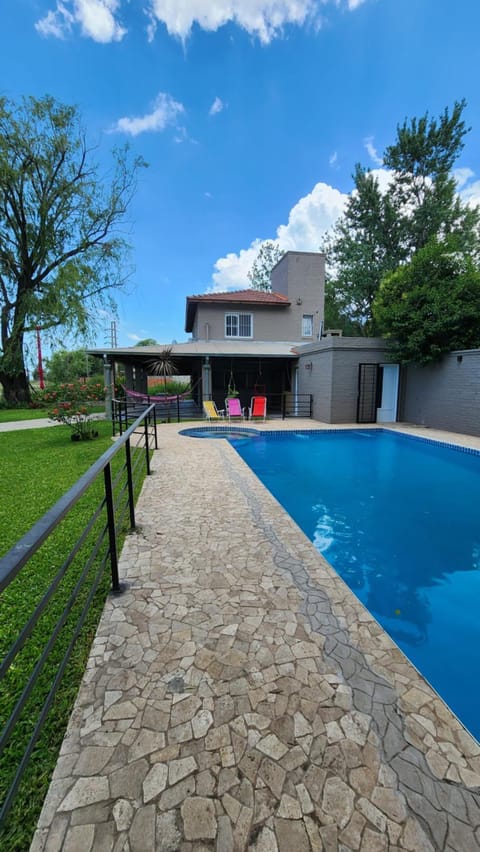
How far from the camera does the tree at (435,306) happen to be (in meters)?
10.9

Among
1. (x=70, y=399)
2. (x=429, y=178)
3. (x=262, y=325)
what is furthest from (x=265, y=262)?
(x=70, y=399)

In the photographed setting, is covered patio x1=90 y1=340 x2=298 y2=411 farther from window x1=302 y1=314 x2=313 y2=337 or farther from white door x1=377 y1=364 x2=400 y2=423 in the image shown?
white door x1=377 y1=364 x2=400 y2=423

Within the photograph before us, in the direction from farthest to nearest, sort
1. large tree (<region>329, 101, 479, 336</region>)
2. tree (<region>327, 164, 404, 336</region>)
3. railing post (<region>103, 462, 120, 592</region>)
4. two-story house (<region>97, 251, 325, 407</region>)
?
tree (<region>327, 164, 404, 336</region>), large tree (<region>329, 101, 479, 336</region>), two-story house (<region>97, 251, 325, 407</region>), railing post (<region>103, 462, 120, 592</region>)

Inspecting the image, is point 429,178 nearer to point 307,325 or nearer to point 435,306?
point 307,325

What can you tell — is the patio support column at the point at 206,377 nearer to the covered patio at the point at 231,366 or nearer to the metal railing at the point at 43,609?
the covered patio at the point at 231,366

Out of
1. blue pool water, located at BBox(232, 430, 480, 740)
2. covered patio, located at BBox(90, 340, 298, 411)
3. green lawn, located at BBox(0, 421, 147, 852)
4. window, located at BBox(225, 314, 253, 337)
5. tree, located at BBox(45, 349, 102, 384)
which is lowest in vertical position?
blue pool water, located at BBox(232, 430, 480, 740)

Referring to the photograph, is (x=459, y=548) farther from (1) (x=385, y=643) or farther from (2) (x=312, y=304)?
(2) (x=312, y=304)

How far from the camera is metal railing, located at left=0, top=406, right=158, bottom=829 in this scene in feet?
3.73

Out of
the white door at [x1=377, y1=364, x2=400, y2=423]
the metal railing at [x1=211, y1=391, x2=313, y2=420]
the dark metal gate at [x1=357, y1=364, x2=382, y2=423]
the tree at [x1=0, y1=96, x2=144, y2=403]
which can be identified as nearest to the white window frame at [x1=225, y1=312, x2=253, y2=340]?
the metal railing at [x1=211, y1=391, x2=313, y2=420]

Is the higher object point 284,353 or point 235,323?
point 235,323

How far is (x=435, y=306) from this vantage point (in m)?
11.1

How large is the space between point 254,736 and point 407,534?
3.60 metres

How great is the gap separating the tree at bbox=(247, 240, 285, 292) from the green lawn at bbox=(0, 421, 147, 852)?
93.4ft

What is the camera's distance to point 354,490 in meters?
6.36
